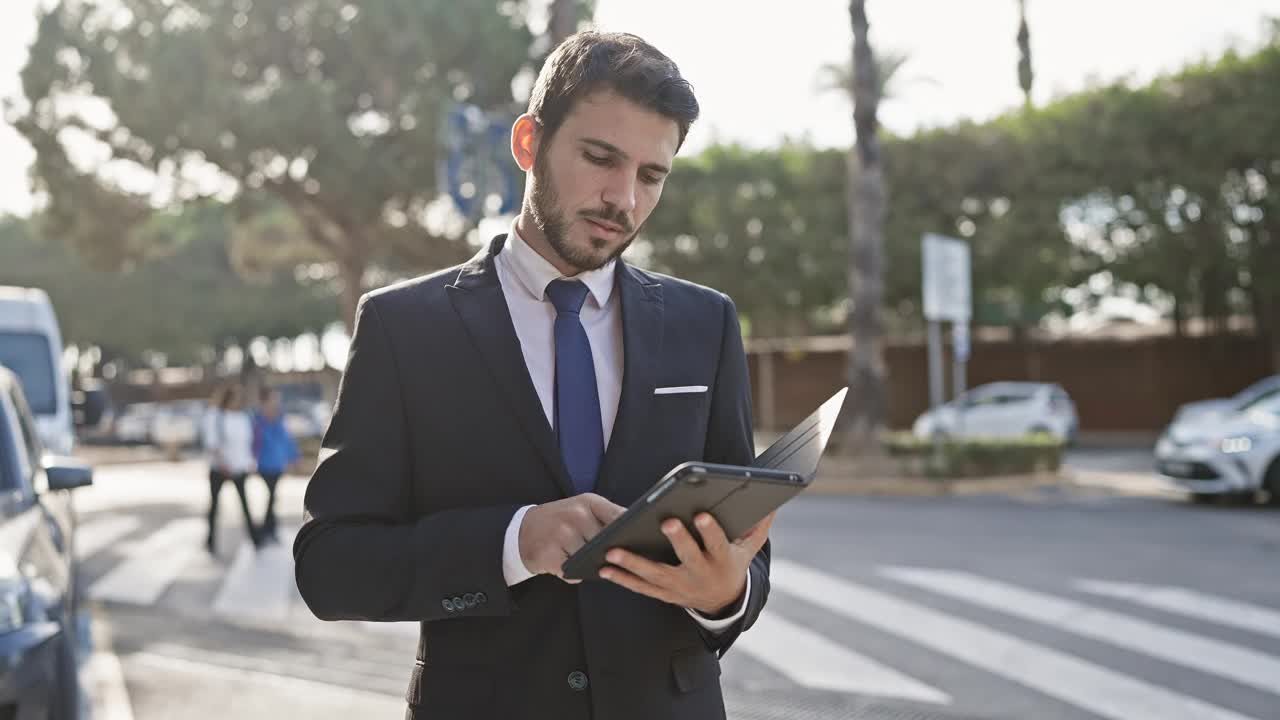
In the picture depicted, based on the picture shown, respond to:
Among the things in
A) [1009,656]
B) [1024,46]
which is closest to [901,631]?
[1009,656]

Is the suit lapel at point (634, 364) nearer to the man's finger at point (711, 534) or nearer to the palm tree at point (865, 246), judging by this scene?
the man's finger at point (711, 534)

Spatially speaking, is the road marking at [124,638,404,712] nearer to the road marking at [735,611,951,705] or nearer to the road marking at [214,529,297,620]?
the road marking at [214,529,297,620]

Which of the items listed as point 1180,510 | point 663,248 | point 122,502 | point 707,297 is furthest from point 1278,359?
point 707,297

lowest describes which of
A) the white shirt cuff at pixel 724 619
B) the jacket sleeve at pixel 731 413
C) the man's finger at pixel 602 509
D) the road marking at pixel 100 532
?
the road marking at pixel 100 532

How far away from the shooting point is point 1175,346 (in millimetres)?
31969

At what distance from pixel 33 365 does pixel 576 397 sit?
10.1 metres

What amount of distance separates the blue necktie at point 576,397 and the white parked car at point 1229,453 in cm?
1413

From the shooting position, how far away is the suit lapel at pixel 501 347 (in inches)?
75.9

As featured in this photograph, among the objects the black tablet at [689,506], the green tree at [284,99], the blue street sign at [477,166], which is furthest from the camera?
the green tree at [284,99]

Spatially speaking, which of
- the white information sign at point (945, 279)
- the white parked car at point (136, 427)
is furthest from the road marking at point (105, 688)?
the white parked car at point (136, 427)

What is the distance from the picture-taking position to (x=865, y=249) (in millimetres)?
19703

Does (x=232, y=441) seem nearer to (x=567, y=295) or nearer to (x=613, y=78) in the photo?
(x=567, y=295)

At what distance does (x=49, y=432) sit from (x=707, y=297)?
944 centimetres

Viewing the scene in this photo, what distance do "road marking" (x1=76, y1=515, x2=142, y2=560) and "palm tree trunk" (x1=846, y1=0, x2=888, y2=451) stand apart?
33.4 ft
